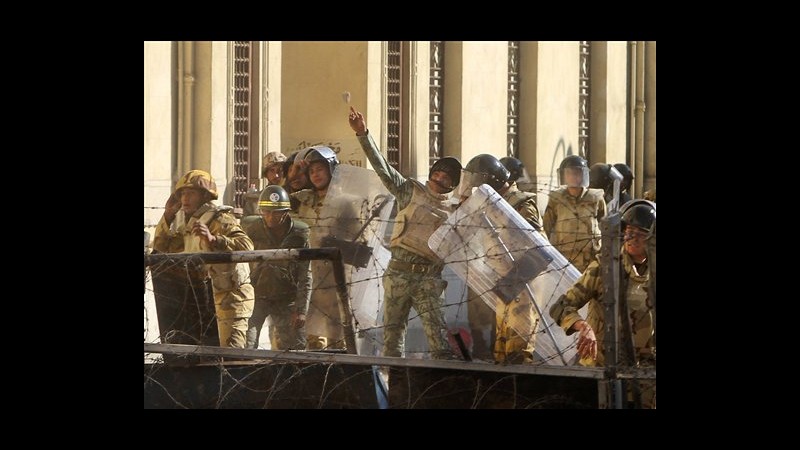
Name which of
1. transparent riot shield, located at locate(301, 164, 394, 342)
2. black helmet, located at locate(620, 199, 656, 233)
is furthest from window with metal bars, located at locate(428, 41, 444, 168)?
black helmet, located at locate(620, 199, 656, 233)

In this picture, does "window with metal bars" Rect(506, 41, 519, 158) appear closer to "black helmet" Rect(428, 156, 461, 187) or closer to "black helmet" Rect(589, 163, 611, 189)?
"black helmet" Rect(589, 163, 611, 189)

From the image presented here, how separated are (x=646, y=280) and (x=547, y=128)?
26.0 ft

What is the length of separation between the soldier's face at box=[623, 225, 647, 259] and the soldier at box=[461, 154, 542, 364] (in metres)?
0.63

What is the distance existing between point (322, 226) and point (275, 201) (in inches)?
15.9

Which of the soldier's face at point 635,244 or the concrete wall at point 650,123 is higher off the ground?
the concrete wall at point 650,123

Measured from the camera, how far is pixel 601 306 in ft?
28.2

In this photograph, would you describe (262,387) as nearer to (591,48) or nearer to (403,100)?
(403,100)

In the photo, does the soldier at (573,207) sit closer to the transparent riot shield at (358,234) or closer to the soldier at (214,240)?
the transparent riot shield at (358,234)

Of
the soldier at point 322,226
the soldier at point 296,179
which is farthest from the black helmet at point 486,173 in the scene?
the soldier at point 296,179

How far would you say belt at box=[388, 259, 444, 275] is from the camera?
9.25 meters

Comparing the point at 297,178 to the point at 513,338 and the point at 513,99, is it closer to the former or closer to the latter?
the point at 513,338

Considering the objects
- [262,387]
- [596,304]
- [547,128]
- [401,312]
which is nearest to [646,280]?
[596,304]

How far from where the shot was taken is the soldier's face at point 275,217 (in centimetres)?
988

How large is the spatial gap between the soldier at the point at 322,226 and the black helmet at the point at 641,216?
5.44 feet
